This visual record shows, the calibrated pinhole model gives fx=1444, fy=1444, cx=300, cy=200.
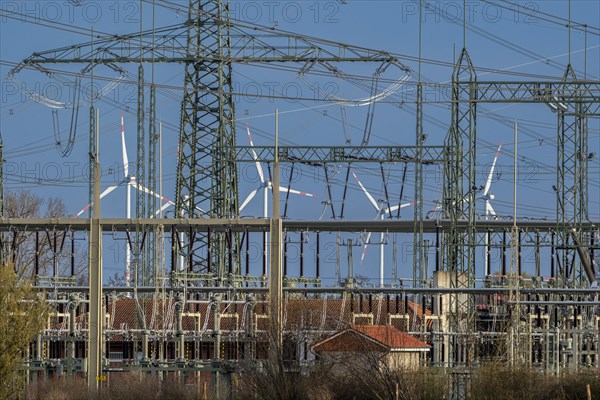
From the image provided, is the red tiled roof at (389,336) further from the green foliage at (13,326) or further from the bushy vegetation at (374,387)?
the green foliage at (13,326)

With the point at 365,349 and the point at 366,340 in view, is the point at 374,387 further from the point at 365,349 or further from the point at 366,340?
the point at 366,340

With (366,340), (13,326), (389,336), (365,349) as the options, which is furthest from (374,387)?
(13,326)

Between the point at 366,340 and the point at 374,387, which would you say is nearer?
the point at 374,387

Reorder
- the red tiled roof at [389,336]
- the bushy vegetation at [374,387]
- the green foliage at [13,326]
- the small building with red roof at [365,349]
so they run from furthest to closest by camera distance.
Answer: the red tiled roof at [389,336], the green foliage at [13,326], the small building with red roof at [365,349], the bushy vegetation at [374,387]

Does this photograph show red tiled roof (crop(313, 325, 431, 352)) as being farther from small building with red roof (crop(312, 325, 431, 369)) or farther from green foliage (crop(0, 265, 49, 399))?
green foliage (crop(0, 265, 49, 399))

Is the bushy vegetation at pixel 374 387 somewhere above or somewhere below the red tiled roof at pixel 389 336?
below

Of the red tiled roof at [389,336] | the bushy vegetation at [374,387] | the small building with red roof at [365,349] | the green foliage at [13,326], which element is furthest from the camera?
the red tiled roof at [389,336]

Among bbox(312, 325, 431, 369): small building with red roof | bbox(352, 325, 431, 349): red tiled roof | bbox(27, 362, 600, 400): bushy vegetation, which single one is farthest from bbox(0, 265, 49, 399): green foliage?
bbox(352, 325, 431, 349): red tiled roof

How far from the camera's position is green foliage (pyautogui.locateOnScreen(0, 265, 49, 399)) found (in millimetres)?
34562

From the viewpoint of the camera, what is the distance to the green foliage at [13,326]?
113 ft

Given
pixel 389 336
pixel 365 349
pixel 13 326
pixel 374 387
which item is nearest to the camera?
pixel 374 387

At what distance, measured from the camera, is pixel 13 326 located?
34.7 meters

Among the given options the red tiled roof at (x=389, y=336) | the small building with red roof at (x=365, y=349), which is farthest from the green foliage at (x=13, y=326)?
the red tiled roof at (x=389, y=336)

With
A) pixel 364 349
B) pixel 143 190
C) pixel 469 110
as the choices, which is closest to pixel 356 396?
pixel 364 349
